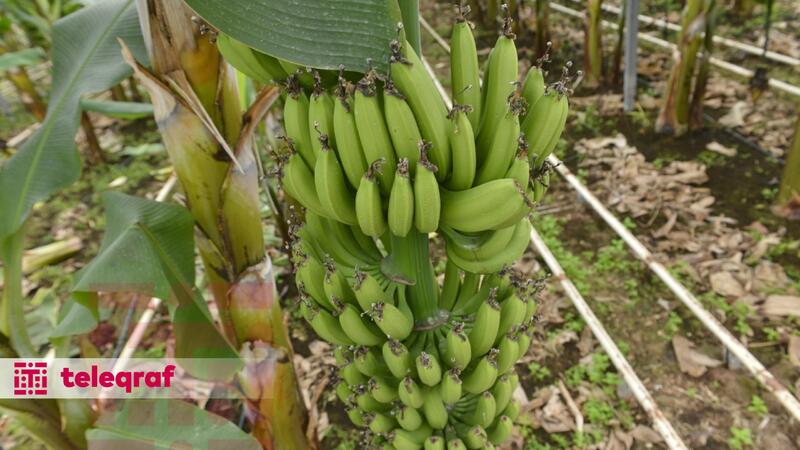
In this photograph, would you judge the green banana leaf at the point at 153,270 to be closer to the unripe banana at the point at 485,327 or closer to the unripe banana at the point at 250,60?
the unripe banana at the point at 250,60

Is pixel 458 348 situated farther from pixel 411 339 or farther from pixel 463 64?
pixel 463 64

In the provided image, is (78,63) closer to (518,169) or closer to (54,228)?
(518,169)

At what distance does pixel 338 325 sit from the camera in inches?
33.5

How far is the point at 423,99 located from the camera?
61 centimetres

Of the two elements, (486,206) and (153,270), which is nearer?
(486,206)

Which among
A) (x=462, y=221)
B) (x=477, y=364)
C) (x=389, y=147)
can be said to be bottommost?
(x=477, y=364)

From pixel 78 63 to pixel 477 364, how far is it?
0.98 meters

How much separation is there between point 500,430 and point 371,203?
593 mm

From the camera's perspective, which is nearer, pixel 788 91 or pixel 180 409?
pixel 180 409

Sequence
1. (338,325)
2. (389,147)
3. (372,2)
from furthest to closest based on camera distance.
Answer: (338,325), (389,147), (372,2)

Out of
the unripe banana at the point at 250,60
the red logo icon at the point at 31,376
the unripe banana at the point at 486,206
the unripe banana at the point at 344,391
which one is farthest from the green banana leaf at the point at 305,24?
the red logo icon at the point at 31,376

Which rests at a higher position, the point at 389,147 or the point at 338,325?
the point at 389,147

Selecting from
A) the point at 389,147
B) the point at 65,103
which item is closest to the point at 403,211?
the point at 389,147

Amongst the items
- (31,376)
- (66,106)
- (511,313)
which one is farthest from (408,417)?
(66,106)
